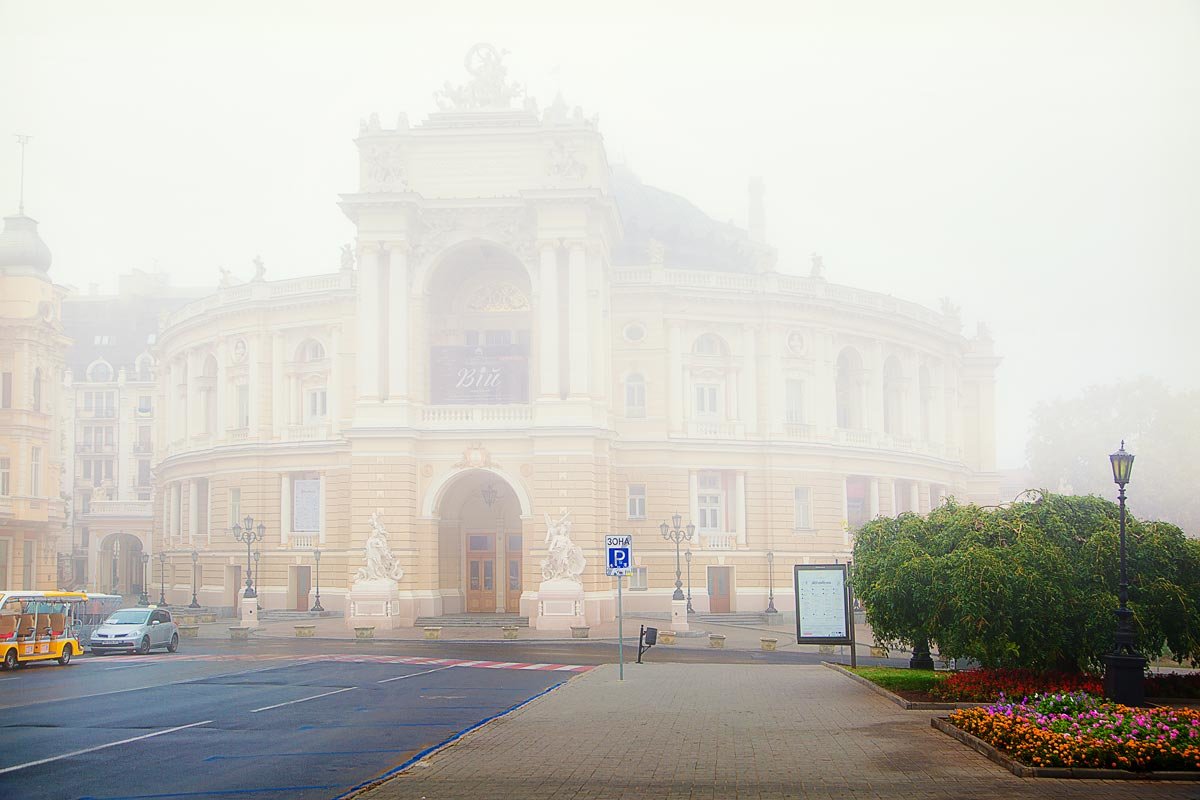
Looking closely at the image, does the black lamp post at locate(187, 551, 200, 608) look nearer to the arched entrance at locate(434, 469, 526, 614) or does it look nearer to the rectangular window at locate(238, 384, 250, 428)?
the rectangular window at locate(238, 384, 250, 428)

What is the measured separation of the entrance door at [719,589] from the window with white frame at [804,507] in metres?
5.15

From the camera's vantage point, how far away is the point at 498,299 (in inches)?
2356

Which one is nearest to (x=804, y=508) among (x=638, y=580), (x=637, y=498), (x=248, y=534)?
(x=637, y=498)

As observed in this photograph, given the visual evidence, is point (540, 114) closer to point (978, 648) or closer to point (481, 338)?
point (481, 338)

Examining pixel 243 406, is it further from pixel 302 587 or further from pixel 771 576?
pixel 771 576

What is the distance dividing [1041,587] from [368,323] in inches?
1454

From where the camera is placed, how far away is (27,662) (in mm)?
36969

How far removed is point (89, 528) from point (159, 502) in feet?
76.8

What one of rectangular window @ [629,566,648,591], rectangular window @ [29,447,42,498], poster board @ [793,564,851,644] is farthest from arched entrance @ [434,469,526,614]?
poster board @ [793,564,851,644]

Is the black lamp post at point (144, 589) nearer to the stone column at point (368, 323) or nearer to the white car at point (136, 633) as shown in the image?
the stone column at point (368, 323)

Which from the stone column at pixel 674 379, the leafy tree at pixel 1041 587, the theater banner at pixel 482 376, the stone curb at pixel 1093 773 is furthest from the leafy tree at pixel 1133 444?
the stone curb at pixel 1093 773

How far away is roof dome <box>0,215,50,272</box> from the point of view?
65.1 meters

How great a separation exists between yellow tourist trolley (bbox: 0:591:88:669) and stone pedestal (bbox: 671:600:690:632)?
23719mm

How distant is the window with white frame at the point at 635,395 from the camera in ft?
206
